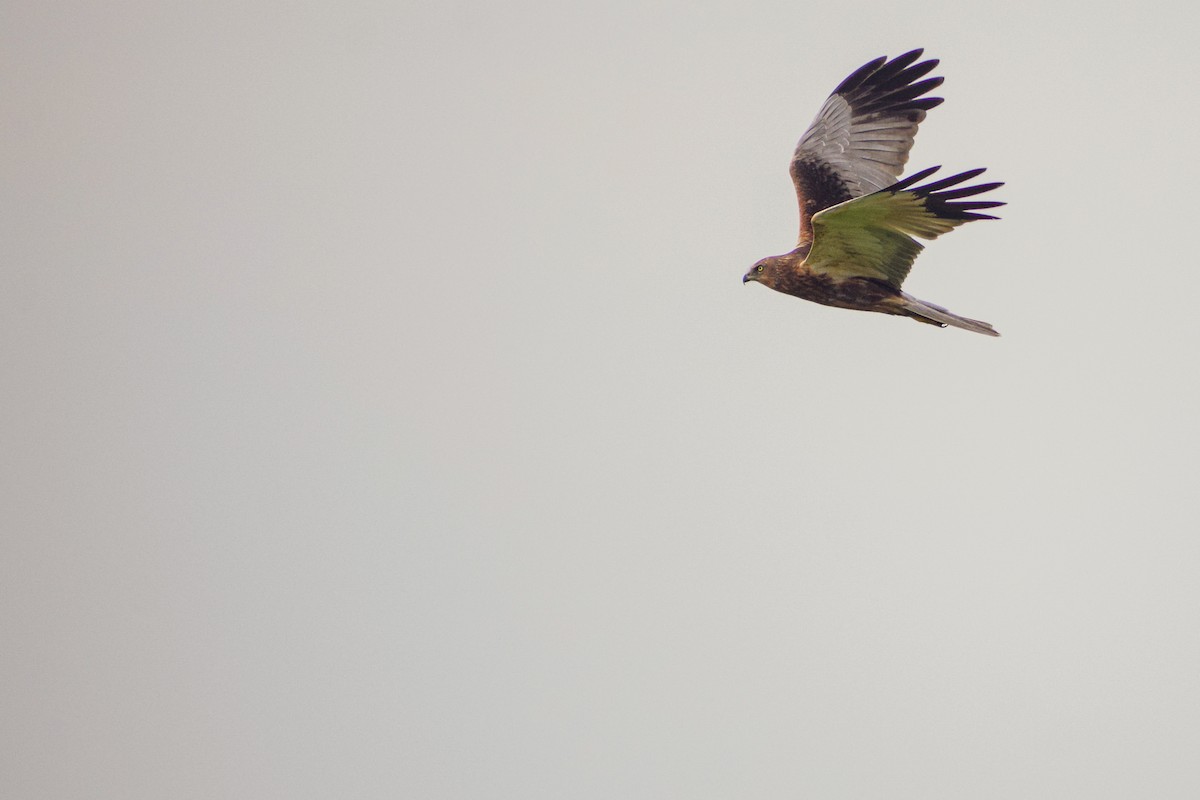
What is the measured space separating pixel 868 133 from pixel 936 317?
3958 millimetres

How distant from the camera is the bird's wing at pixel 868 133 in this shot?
2361cm

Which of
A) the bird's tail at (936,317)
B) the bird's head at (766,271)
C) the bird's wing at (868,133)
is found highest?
the bird's wing at (868,133)

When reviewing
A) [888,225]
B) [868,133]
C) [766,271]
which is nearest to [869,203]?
[888,225]

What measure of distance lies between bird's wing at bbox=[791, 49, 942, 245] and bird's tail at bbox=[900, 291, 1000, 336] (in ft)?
8.87

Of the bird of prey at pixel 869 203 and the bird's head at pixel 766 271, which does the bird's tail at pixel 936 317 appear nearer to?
the bird of prey at pixel 869 203

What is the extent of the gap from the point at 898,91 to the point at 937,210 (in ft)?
13.8

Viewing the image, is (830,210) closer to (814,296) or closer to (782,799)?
(814,296)

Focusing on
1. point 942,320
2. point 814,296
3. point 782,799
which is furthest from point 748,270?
point 782,799

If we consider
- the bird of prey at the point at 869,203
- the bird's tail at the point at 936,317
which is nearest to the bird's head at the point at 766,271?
the bird of prey at the point at 869,203

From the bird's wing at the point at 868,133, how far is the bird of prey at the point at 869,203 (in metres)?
0.01

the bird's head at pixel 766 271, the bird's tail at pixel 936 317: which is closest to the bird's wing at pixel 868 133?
the bird's head at pixel 766 271

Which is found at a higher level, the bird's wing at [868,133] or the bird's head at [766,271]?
the bird's wing at [868,133]

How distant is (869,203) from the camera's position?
20062 mm

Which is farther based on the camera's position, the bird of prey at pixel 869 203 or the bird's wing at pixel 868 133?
the bird's wing at pixel 868 133
